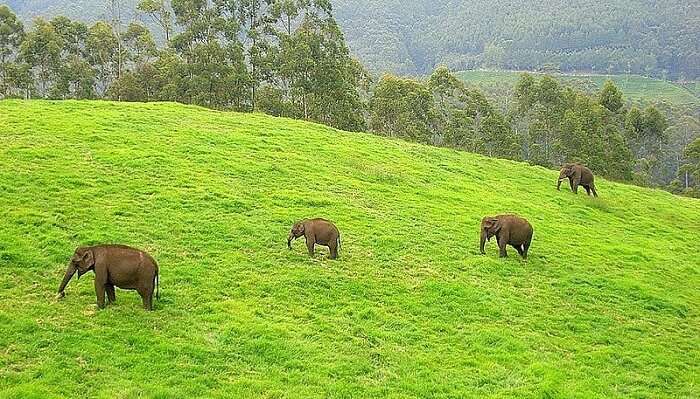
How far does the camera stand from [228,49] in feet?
197

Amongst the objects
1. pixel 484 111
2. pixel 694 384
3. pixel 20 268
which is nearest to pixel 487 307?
pixel 694 384

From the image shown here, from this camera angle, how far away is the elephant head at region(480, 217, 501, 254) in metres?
22.0

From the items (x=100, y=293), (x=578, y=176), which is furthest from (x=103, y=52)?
(x=100, y=293)

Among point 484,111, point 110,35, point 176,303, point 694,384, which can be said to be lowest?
point 694,384

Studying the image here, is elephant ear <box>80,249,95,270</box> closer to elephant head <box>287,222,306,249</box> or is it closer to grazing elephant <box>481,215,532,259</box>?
elephant head <box>287,222,306,249</box>

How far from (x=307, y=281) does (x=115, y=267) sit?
534 cm

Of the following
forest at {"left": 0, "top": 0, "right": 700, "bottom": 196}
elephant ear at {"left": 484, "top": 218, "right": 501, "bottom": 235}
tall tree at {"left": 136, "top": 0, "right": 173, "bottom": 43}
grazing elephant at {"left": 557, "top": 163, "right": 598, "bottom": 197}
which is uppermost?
tall tree at {"left": 136, "top": 0, "right": 173, "bottom": 43}

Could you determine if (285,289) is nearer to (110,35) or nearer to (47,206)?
(47,206)

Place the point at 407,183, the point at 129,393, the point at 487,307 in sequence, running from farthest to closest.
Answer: the point at 407,183, the point at 487,307, the point at 129,393

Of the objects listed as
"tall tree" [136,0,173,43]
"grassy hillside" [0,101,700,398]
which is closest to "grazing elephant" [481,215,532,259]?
"grassy hillside" [0,101,700,398]

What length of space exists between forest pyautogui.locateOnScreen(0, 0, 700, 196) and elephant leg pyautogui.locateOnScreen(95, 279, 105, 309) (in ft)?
152

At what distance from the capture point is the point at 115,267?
13.8 metres

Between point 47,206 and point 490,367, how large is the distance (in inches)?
553

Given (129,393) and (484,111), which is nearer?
(129,393)
